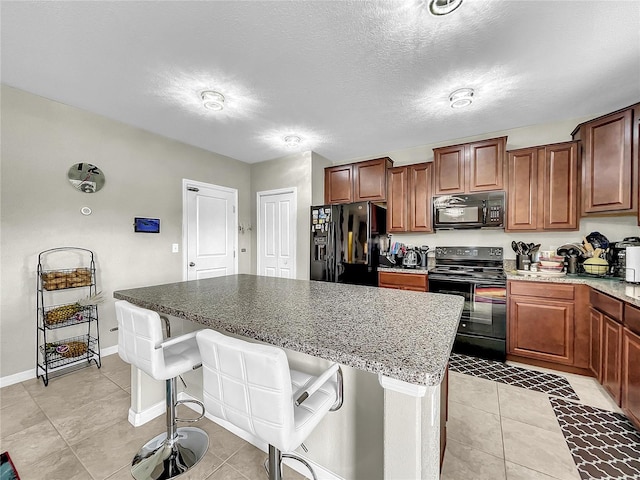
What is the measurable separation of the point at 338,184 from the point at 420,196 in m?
1.24

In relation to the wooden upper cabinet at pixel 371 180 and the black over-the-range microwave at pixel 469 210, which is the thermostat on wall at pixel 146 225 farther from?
the black over-the-range microwave at pixel 469 210

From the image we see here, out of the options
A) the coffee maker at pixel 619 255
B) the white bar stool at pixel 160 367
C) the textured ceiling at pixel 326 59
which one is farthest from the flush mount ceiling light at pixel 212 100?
the coffee maker at pixel 619 255

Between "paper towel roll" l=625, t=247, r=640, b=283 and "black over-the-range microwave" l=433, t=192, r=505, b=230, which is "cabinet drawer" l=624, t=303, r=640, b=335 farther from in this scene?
"black over-the-range microwave" l=433, t=192, r=505, b=230

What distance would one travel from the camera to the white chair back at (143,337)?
1248 mm

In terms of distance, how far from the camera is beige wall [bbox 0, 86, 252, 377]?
2.31m

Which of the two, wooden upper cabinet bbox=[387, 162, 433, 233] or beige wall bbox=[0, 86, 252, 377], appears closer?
beige wall bbox=[0, 86, 252, 377]

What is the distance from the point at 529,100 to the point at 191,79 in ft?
9.88

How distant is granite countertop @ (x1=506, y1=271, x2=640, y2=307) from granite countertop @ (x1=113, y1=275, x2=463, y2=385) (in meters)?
1.32

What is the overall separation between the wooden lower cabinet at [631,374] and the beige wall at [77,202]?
4.34 metres

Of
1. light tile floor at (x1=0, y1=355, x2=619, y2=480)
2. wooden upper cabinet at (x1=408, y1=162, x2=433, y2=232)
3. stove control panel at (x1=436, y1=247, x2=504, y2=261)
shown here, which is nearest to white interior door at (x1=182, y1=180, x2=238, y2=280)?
light tile floor at (x1=0, y1=355, x2=619, y2=480)

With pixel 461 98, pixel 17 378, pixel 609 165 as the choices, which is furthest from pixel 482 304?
pixel 17 378

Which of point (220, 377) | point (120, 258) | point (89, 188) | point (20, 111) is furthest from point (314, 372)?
point (20, 111)

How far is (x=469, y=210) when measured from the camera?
3.11 m

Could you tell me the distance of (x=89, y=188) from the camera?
2736mm
